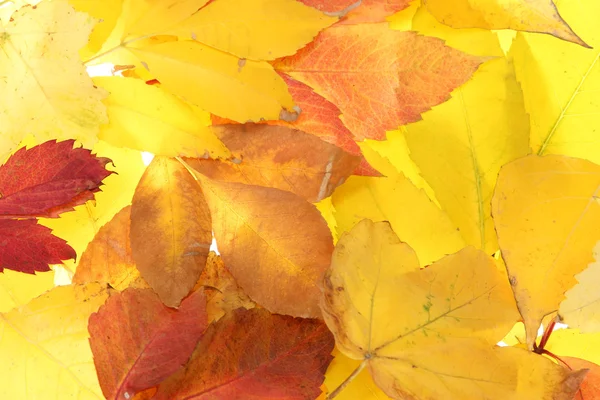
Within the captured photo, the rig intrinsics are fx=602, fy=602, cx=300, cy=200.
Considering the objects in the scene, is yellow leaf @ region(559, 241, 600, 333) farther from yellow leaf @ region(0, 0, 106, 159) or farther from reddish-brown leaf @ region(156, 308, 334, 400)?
yellow leaf @ region(0, 0, 106, 159)

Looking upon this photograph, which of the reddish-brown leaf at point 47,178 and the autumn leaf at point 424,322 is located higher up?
the reddish-brown leaf at point 47,178

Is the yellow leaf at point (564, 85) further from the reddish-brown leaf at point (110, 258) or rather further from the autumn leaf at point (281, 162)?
the reddish-brown leaf at point (110, 258)

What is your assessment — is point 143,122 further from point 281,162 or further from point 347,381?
point 347,381

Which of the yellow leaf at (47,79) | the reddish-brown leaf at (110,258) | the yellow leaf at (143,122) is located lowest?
the reddish-brown leaf at (110,258)

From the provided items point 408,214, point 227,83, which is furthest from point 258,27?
point 408,214

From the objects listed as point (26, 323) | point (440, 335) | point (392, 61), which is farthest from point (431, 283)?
point (26, 323)

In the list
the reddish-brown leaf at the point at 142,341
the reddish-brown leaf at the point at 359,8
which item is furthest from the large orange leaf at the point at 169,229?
the reddish-brown leaf at the point at 359,8

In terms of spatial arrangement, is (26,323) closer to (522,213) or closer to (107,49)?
(107,49)
